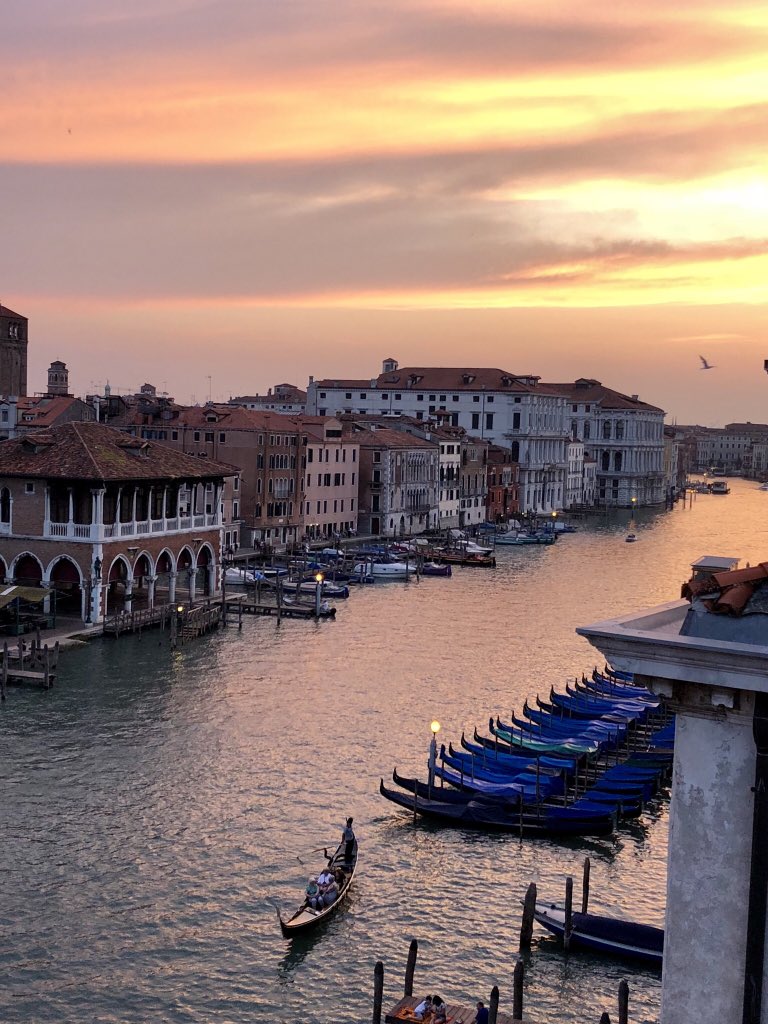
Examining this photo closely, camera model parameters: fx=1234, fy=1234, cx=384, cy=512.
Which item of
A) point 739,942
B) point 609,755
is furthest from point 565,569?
point 739,942

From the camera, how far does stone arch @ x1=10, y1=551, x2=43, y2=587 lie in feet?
118

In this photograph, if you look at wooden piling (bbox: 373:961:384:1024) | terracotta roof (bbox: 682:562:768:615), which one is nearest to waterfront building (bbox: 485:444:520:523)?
wooden piling (bbox: 373:961:384:1024)

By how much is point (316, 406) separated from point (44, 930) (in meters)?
77.2

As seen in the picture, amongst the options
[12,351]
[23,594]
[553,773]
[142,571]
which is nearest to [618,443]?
[12,351]

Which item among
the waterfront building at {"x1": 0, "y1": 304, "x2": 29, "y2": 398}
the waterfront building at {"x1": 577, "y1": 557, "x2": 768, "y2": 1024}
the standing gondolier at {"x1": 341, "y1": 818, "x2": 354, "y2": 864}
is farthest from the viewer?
the waterfront building at {"x1": 0, "y1": 304, "x2": 29, "y2": 398}

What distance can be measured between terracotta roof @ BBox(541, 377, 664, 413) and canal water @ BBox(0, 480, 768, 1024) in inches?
3282

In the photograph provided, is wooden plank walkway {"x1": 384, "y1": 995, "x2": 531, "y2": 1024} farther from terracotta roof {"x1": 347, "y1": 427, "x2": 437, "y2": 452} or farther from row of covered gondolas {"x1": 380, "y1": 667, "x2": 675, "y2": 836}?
terracotta roof {"x1": 347, "y1": 427, "x2": 437, "y2": 452}

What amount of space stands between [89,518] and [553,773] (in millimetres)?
18676

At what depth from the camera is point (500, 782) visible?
2081 cm

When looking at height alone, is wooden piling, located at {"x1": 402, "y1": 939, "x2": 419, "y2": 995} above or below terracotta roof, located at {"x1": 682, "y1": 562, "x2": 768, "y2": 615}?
below

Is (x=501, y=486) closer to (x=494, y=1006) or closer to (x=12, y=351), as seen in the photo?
(x=12, y=351)

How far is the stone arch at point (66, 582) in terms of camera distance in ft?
117

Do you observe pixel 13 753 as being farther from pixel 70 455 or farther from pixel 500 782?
pixel 70 455

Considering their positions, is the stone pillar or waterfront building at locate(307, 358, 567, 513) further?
waterfront building at locate(307, 358, 567, 513)
